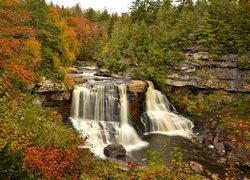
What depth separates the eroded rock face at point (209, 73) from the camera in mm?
25750

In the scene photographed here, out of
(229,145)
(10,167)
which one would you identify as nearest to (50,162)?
(10,167)

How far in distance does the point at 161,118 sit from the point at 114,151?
847 cm

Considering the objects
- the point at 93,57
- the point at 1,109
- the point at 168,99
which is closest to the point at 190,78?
the point at 168,99

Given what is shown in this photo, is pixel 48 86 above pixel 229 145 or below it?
above

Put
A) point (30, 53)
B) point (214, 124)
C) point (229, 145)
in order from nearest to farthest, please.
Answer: point (30, 53), point (229, 145), point (214, 124)

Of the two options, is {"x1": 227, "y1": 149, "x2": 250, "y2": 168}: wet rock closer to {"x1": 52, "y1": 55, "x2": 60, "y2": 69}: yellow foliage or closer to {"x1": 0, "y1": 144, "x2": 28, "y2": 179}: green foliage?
{"x1": 52, "y1": 55, "x2": 60, "y2": 69}: yellow foliage

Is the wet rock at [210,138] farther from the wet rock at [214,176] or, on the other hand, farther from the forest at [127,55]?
the wet rock at [214,176]

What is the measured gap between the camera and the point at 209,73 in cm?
2697

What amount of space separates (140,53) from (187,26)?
646 cm

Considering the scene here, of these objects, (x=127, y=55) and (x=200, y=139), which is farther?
(x=127, y=55)

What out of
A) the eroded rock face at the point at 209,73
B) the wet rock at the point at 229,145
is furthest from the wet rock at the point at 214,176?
the eroded rock face at the point at 209,73

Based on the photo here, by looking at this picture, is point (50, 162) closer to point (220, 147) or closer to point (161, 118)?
point (220, 147)

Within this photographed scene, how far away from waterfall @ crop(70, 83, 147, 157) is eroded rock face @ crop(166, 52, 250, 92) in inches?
290

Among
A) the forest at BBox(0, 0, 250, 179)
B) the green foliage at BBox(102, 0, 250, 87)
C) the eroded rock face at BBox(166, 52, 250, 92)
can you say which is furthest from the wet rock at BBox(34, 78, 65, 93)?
the eroded rock face at BBox(166, 52, 250, 92)
